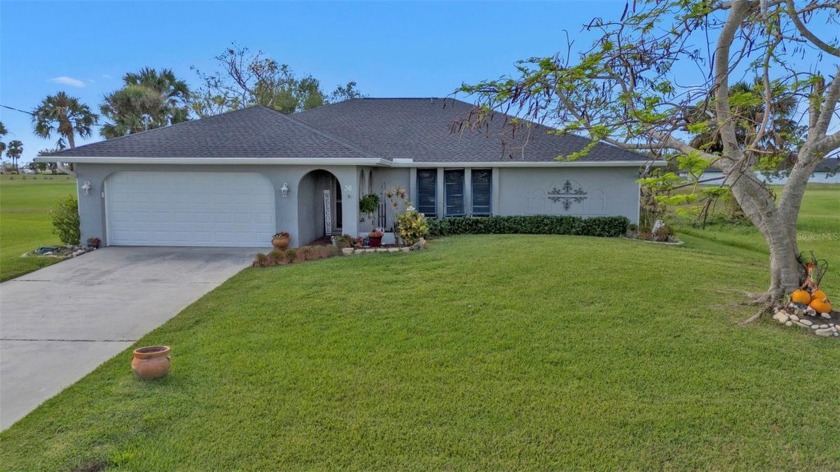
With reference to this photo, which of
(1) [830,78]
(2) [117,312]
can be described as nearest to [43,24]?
(2) [117,312]

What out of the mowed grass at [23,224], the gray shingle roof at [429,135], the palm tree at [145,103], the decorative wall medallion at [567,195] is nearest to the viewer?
the mowed grass at [23,224]

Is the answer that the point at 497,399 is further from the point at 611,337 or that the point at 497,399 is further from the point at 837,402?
the point at 837,402

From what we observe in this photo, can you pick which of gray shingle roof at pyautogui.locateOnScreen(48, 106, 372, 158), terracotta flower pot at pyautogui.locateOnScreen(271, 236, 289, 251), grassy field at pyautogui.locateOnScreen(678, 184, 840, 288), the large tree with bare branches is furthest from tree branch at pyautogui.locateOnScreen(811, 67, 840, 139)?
terracotta flower pot at pyautogui.locateOnScreen(271, 236, 289, 251)

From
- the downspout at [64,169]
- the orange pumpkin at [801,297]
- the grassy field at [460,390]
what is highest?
the downspout at [64,169]

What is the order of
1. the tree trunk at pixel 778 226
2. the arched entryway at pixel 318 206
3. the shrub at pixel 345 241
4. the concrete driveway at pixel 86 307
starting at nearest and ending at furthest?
the concrete driveway at pixel 86 307 → the tree trunk at pixel 778 226 → the shrub at pixel 345 241 → the arched entryway at pixel 318 206

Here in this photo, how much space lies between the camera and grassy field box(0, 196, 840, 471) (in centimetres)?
385

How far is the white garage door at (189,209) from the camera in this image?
1388cm

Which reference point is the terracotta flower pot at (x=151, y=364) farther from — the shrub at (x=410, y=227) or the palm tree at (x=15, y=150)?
the palm tree at (x=15, y=150)

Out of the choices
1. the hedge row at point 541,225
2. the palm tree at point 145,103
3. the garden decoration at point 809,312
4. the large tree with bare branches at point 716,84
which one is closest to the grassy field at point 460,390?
the garden decoration at point 809,312

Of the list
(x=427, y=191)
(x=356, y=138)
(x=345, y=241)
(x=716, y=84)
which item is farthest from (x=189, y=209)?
(x=716, y=84)

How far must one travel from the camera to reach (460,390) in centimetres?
486

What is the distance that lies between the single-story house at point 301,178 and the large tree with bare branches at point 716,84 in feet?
12.5

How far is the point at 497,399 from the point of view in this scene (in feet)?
15.3

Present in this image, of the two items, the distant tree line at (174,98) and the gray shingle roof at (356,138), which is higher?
the distant tree line at (174,98)
